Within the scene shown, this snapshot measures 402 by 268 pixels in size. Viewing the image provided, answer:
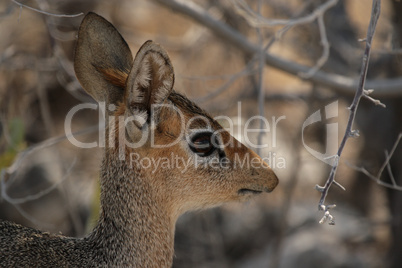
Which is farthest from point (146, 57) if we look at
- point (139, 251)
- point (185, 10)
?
point (185, 10)

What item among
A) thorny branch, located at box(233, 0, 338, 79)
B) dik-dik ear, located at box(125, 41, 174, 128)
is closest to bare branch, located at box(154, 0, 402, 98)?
thorny branch, located at box(233, 0, 338, 79)

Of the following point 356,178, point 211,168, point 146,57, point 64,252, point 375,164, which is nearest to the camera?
point 146,57

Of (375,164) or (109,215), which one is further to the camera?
(375,164)

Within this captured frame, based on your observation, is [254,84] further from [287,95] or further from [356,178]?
[356,178]

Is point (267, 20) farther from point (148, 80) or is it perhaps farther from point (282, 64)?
point (282, 64)

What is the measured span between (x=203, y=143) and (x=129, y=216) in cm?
58

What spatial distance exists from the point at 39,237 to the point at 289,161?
4.24 meters

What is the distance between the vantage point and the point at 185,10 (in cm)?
483

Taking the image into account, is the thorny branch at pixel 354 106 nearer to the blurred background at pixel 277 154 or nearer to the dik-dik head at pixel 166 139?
the dik-dik head at pixel 166 139

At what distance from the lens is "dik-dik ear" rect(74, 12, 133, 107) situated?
349 cm

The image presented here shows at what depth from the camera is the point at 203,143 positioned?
11.5 feet


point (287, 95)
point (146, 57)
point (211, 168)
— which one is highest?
point (287, 95)

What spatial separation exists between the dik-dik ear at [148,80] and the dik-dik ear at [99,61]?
0.37 meters

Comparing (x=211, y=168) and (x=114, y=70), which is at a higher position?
(x=114, y=70)
